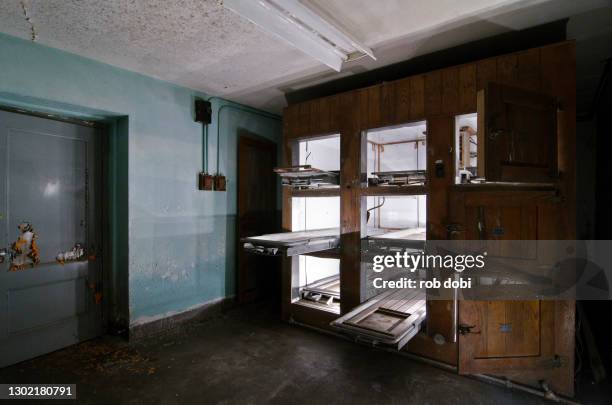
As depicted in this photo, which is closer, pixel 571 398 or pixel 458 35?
pixel 571 398

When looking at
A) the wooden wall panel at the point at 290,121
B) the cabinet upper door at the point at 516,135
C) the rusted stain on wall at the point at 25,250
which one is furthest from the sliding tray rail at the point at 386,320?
the rusted stain on wall at the point at 25,250

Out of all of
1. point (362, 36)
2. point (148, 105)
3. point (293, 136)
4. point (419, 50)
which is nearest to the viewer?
point (362, 36)

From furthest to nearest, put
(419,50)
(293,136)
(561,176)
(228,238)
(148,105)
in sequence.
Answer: (228,238) < (293,136) < (148,105) < (419,50) < (561,176)

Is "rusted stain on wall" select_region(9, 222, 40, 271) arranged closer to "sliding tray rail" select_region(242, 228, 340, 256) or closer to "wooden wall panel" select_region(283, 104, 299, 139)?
"sliding tray rail" select_region(242, 228, 340, 256)

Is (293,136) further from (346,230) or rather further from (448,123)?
(448,123)

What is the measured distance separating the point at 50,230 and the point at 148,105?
1448mm

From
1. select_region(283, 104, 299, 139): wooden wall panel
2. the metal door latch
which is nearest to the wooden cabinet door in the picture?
the metal door latch

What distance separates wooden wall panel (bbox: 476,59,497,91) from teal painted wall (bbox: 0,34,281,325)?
278 centimetres

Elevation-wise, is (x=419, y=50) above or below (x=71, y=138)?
above

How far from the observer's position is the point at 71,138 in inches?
117

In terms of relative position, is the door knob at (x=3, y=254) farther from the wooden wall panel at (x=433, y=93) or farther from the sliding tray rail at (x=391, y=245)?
the wooden wall panel at (x=433, y=93)

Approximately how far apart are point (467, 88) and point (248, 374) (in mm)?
2853

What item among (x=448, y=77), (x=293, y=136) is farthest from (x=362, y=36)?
(x=293, y=136)

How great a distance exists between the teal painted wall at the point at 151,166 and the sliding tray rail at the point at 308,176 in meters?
1.04
